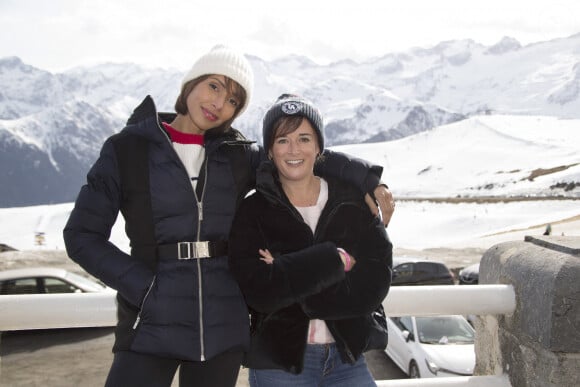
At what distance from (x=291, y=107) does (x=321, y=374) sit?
4.06ft

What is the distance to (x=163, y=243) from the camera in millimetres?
2537

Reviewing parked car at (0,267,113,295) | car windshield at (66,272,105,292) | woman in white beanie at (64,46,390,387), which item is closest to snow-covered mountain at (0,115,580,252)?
car windshield at (66,272,105,292)

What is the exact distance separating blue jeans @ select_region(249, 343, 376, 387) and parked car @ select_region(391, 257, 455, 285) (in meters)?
13.6

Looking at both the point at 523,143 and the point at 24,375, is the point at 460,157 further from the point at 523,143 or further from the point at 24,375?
the point at 24,375

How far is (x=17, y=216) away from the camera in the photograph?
93.9 meters

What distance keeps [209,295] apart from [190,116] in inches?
35.1

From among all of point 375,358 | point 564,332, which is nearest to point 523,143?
point 375,358

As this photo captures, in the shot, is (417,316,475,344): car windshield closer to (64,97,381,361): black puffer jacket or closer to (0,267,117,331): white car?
(0,267,117,331): white car

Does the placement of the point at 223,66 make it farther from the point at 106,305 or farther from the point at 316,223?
the point at 106,305

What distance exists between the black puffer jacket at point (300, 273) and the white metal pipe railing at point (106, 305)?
50 cm

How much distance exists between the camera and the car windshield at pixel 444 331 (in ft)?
32.6

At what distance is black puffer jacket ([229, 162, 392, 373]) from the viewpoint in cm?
254

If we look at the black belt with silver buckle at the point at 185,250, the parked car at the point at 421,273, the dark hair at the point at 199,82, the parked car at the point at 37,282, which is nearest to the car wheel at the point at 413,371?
the parked car at the point at 37,282

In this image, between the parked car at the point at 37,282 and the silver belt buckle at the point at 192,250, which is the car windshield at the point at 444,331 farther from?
the silver belt buckle at the point at 192,250
